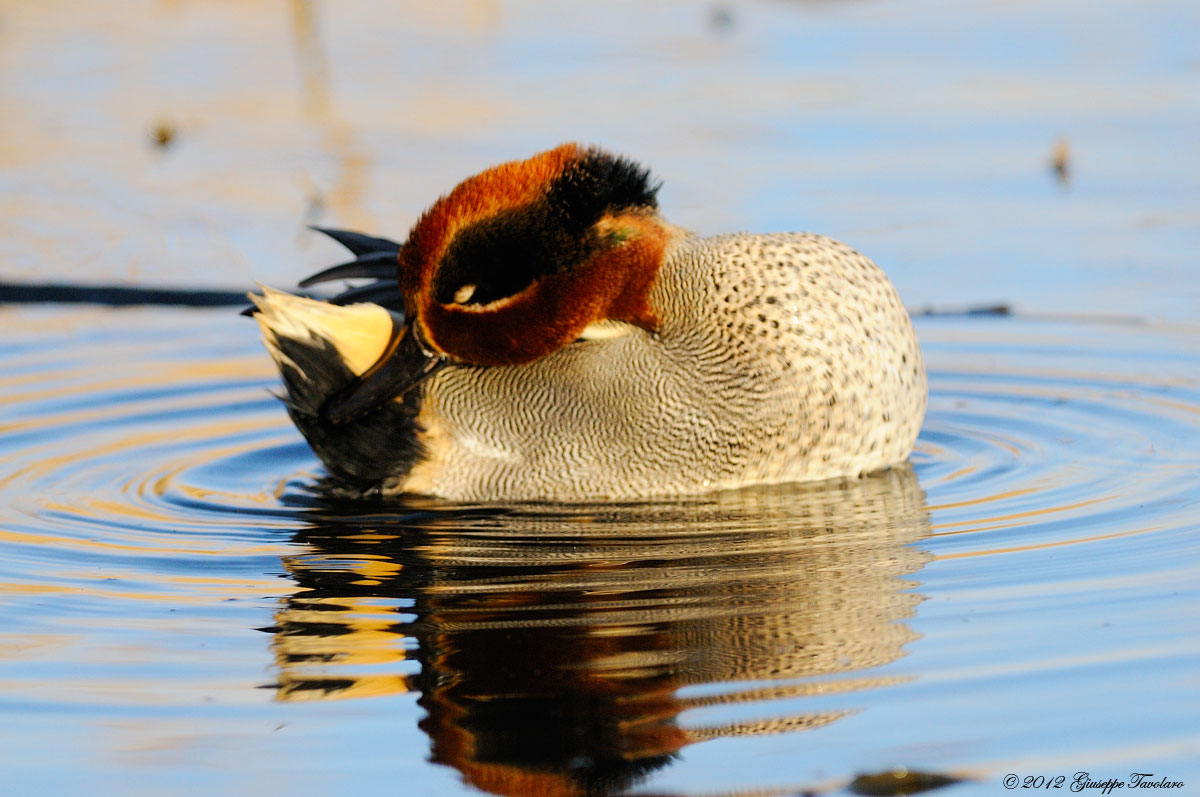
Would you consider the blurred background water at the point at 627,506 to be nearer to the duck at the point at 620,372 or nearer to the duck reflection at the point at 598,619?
the duck reflection at the point at 598,619

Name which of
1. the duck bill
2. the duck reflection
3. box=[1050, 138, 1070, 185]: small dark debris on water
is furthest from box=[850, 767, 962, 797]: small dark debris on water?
box=[1050, 138, 1070, 185]: small dark debris on water

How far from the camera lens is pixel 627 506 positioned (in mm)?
5637

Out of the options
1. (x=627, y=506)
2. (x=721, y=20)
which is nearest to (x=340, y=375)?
(x=627, y=506)

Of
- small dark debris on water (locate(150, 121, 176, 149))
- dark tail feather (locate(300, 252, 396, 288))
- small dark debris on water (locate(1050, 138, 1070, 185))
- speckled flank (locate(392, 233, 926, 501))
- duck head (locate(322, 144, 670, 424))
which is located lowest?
speckled flank (locate(392, 233, 926, 501))

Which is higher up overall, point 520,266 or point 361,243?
point 361,243

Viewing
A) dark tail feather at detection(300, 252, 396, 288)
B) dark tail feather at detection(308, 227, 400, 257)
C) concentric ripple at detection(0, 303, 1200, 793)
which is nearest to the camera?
concentric ripple at detection(0, 303, 1200, 793)

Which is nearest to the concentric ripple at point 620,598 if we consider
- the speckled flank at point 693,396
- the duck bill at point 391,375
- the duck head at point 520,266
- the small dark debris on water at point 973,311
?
the speckled flank at point 693,396

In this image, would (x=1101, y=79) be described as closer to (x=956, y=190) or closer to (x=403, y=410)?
(x=956, y=190)

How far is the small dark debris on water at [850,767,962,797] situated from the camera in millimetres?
3326

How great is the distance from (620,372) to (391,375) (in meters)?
0.72

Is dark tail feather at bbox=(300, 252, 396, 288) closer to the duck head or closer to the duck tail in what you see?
the duck tail

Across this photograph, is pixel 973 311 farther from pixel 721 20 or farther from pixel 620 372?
pixel 721 20

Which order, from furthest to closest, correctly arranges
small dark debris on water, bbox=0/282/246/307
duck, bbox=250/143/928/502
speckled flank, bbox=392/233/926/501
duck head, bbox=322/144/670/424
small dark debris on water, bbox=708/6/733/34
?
small dark debris on water, bbox=708/6/733/34, small dark debris on water, bbox=0/282/246/307, speckled flank, bbox=392/233/926/501, duck, bbox=250/143/928/502, duck head, bbox=322/144/670/424

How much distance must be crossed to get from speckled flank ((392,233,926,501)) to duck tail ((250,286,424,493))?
0.12 meters
